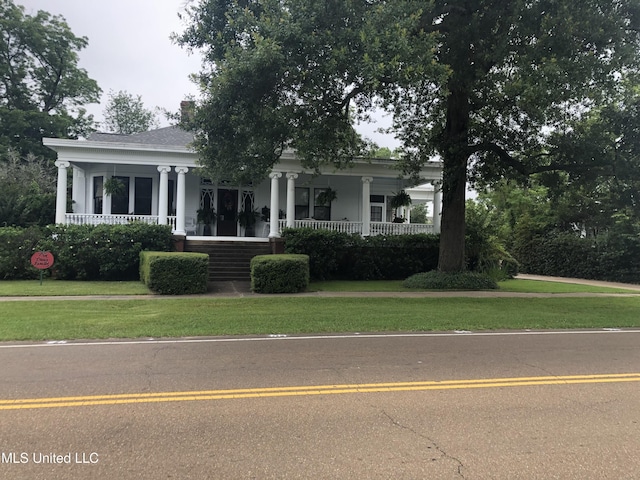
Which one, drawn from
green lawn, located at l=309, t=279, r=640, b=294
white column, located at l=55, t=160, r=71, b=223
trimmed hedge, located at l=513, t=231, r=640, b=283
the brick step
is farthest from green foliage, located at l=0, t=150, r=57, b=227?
trimmed hedge, located at l=513, t=231, r=640, b=283

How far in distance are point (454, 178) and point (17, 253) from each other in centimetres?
1510

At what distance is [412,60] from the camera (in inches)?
410

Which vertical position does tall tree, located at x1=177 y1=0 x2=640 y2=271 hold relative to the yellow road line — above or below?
above

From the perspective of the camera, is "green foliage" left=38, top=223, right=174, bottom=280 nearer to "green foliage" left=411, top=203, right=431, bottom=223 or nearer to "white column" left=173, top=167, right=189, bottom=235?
"white column" left=173, top=167, right=189, bottom=235

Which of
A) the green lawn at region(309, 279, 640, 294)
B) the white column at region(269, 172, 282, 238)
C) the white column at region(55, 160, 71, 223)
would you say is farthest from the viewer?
the white column at region(269, 172, 282, 238)

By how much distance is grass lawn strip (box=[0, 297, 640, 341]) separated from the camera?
30.2ft

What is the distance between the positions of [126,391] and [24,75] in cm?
4093

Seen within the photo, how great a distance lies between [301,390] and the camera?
559cm

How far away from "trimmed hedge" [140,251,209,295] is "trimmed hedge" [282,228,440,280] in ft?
16.0

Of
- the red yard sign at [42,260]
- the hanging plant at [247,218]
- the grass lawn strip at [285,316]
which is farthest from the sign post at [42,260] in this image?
the hanging plant at [247,218]

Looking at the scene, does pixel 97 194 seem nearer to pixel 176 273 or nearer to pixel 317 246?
pixel 176 273

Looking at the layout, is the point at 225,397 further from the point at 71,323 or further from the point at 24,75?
the point at 24,75

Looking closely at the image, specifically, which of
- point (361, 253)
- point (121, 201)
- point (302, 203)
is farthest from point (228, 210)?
point (361, 253)

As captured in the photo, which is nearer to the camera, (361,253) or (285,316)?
(285,316)
